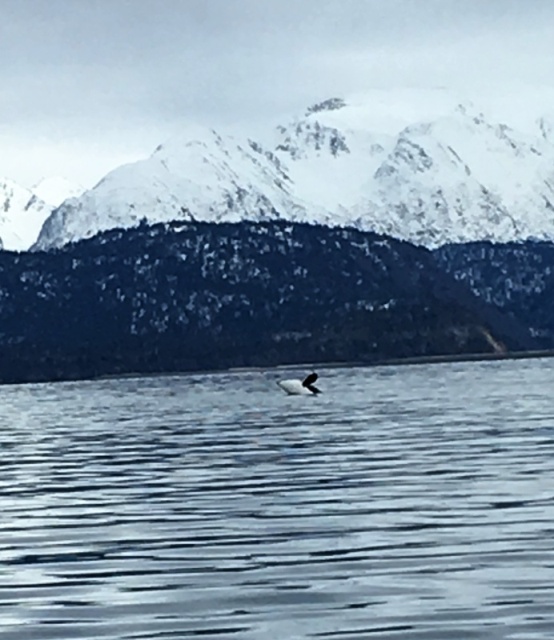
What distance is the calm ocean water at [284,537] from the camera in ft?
116

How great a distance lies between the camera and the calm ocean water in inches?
1396

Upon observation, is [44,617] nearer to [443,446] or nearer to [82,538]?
[82,538]

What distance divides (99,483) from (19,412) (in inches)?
4041

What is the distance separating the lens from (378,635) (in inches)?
1309

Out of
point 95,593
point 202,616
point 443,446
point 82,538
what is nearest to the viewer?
point 202,616

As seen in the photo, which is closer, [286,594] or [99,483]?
[286,594]

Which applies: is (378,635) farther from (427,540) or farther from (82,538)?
(82,538)

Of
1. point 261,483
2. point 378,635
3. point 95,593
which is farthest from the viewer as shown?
point 261,483

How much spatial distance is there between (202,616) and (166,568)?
7.20 meters

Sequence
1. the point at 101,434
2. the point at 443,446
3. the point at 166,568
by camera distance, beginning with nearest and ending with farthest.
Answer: the point at 166,568 < the point at 443,446 < the point at 101,434

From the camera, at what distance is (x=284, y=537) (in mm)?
48594

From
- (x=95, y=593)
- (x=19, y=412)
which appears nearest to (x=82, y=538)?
(x=95, y=593)

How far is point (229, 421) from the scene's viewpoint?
13100cm

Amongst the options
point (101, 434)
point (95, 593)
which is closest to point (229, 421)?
point (101, 434)
